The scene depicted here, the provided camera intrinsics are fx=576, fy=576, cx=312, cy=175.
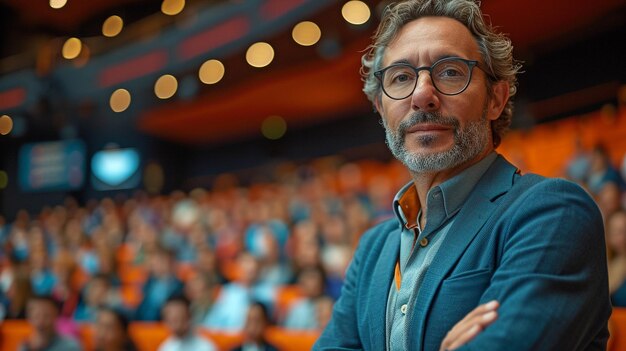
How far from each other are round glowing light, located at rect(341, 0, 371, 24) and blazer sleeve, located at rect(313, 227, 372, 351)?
12.8 ft

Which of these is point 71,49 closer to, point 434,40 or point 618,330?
point 618,330

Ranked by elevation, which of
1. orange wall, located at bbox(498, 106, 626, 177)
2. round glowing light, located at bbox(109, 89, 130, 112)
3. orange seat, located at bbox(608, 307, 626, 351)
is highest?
round glowing light, located at bbox(109, 89, 130, 112)

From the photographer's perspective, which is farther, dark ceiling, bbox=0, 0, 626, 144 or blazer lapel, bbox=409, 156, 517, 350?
dark ceiling, bbox=0, 0, 626, 144

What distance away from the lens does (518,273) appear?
25.4 inches

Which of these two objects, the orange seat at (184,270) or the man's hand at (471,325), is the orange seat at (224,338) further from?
the man's hand at (471,325)

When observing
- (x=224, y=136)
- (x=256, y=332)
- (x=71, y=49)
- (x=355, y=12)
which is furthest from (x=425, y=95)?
(x=224, y=136)

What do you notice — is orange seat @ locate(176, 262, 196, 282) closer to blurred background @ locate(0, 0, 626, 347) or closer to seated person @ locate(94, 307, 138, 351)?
Result: blurred background @ locate(0, 0, 626, 347)

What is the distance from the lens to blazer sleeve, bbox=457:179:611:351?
61cm

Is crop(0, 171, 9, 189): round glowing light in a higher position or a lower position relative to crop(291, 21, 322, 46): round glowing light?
lower

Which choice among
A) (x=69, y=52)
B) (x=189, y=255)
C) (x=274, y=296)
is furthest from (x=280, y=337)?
(x=69, y=52)

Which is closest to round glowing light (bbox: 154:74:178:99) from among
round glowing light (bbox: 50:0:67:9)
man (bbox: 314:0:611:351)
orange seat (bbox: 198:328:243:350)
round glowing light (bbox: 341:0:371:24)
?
round glowing light (bbox: 341:0:371:24)

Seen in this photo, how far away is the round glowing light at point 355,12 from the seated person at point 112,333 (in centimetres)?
304

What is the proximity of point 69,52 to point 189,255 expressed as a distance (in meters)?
4.74

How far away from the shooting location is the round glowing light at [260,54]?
235 inches
